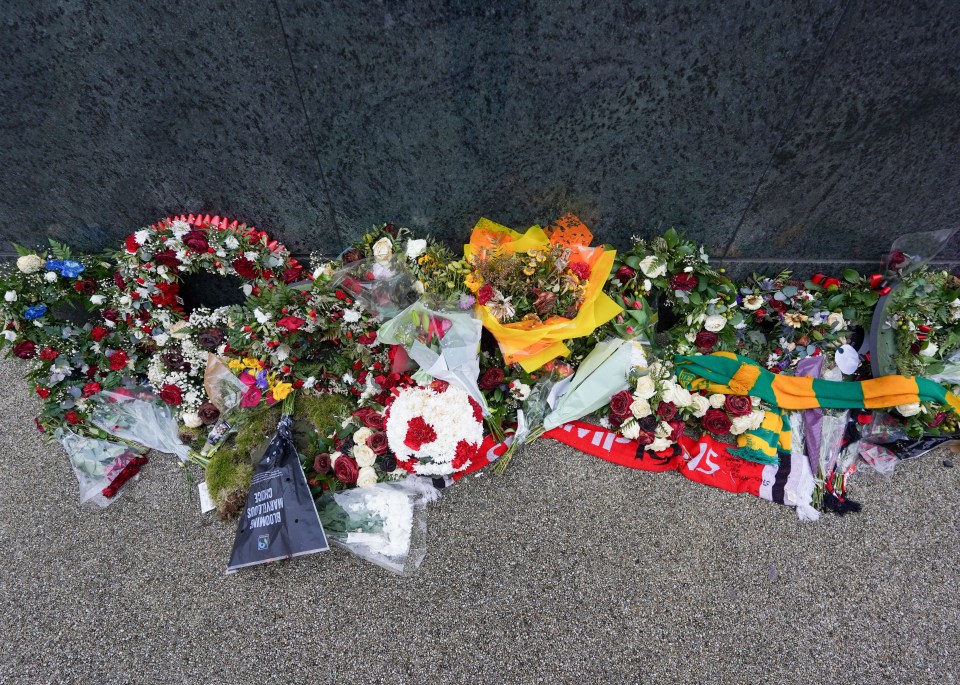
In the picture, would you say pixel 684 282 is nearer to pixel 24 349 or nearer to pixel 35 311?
pixel 35 311

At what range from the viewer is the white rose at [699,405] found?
2.83m

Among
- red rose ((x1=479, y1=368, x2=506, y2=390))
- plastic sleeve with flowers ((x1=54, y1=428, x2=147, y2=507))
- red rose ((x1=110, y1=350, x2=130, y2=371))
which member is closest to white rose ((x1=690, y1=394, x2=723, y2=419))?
red rose ((x1=479, y1=368, x2=506, y2=390))

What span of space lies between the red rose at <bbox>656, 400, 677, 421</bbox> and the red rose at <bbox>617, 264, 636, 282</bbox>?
30.5 inches

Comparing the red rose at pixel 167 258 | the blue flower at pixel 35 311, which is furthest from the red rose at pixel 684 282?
the blue flower at pixel 35 311

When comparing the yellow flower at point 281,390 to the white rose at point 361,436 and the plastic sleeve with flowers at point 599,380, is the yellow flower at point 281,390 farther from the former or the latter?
the plastic sleeve with flowers at point 599,380

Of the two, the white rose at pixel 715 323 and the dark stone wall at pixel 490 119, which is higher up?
the dark stone wall at pixel 490 119

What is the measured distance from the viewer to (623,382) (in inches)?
112

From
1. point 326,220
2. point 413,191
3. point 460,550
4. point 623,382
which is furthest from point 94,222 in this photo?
point 623,382

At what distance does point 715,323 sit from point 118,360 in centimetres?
373

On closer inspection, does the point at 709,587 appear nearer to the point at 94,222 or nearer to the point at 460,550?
the point at 460,550

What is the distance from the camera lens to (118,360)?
304 centimetres

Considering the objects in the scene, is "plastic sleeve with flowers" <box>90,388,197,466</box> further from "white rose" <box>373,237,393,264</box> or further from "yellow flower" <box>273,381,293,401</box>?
"white rose" <box>373,237,393,264</box>

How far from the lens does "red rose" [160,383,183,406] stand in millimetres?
2941

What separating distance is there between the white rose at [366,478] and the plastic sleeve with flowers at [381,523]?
0.21ft
